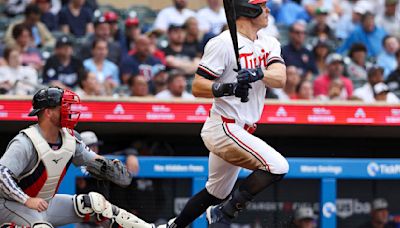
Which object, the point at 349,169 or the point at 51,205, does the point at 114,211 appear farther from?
the point at 349,169

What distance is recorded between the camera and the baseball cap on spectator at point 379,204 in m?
8.31

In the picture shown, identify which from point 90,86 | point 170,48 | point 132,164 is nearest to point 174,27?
point 170,48

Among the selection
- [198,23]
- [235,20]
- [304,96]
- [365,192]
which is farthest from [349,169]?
[198,23]

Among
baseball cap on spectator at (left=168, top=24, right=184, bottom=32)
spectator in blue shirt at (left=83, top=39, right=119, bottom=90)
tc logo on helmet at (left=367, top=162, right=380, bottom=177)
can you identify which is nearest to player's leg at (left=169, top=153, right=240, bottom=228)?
tc logo on helmet at (left=367, top=162, right=380, bottom=177)

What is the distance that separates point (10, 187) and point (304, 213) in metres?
3.10

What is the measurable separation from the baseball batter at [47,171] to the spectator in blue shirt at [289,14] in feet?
19.2

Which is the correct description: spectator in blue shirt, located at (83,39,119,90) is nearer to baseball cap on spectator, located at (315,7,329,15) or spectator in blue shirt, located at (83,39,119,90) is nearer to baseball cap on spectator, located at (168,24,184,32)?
baseball cap on spectator, located at (168,24,184,32)

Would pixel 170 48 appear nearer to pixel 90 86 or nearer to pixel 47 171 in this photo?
pixel 90 86

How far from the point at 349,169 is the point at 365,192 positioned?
0.31 metres

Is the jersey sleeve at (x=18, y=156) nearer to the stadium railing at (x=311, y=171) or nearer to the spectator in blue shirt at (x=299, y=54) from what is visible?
the stadium railing at (x=311, y=171)

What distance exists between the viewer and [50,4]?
11.2 metres

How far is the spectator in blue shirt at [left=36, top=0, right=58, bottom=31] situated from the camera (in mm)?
10867

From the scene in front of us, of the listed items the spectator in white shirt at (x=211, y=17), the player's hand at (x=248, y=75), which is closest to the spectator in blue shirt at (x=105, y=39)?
the spectator in white shirt at (x=211, y=17)

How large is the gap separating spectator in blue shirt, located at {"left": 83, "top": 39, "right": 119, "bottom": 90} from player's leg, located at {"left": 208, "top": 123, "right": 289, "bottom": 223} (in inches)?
146
